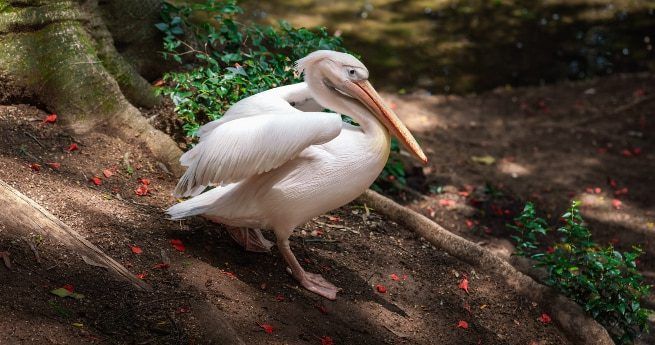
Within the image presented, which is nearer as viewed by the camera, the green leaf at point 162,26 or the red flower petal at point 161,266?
the red flower petal at point 161,266

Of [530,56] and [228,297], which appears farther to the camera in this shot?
[530,56]

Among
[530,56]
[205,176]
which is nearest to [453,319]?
[205,176]

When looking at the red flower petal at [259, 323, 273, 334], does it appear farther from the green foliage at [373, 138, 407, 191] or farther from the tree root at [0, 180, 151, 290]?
the green foliage at [373, 138, 407, 191]

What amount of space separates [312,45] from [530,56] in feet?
15.0

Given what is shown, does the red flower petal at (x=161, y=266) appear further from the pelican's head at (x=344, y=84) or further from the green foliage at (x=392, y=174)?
the green foliage at (x=392, y=174)

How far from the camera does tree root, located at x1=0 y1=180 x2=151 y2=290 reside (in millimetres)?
3473

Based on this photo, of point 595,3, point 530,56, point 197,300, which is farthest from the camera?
point 595,3

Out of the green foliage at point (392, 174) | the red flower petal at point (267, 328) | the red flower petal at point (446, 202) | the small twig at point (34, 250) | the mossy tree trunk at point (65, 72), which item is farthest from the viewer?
the red flower petal at point (446, 202)

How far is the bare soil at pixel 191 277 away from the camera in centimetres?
327

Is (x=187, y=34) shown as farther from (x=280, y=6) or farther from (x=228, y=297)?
(x=280, y=6)

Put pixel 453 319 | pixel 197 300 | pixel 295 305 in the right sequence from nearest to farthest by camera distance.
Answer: pixel 197 300 → pixel 295 305 → pixel 453 319

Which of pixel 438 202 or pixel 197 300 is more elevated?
pixel 197 300

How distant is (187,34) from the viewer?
5.59 meters

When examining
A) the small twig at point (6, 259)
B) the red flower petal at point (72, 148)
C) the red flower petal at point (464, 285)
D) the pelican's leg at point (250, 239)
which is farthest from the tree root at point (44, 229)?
the red flower petal at point (464, 285)
